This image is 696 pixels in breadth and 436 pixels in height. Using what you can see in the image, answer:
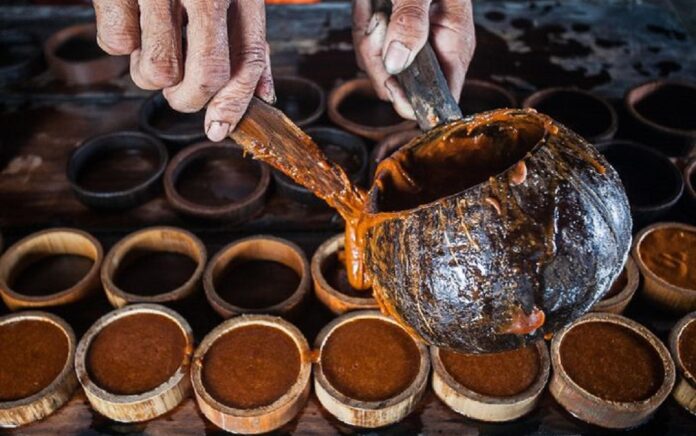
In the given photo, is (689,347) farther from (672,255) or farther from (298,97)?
(298,97)

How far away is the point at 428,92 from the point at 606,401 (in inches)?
46.0

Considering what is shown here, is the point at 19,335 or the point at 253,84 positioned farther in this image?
the point at 19,335

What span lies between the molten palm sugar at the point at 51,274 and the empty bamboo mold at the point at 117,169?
0.29 metres

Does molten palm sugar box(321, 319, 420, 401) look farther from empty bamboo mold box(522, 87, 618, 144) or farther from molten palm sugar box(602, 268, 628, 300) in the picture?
empty bamboo mold box(522, 87, 618, 144)

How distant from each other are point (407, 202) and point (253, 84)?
59cm

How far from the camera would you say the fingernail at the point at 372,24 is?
8.33 feet

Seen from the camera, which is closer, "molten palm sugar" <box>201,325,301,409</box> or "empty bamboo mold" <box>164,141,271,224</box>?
"molten palm sugar" <box>201,325,301,409</box>

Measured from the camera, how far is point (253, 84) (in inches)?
73.2

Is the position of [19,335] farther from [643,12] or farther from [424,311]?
[643,12]

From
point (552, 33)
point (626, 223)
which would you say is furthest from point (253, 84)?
point (552, 33)

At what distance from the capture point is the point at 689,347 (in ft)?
7.05

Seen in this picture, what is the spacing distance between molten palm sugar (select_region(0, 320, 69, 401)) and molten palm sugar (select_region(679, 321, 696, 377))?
2.13 meters

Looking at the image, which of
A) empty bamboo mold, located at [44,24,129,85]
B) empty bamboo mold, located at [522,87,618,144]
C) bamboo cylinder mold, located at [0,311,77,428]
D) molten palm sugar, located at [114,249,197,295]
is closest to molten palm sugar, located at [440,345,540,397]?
molten palm sugar, located at [114,249,197,295]

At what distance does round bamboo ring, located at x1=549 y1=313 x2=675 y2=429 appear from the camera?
196cm
